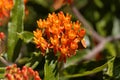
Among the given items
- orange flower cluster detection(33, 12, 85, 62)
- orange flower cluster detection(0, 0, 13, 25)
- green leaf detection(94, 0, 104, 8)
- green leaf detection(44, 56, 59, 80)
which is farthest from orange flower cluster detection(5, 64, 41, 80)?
green leaf detection(94, 0, 104, 8)

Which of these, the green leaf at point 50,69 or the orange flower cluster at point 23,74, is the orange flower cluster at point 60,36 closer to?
the green leaf at point 50,69

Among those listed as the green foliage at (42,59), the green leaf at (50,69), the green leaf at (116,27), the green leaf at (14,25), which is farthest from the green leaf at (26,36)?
the green leaf at (116,27)

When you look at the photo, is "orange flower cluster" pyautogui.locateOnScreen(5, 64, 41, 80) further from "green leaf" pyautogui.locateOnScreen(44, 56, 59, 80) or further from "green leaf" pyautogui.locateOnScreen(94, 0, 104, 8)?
"green leaf" pyautogui.locateOnScreen(94, 0, 104, 8)

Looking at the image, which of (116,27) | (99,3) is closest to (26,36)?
(99,3)

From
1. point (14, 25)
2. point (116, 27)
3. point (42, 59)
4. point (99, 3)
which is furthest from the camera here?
point (116, 27)

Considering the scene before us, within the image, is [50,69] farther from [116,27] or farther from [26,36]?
[116,27]

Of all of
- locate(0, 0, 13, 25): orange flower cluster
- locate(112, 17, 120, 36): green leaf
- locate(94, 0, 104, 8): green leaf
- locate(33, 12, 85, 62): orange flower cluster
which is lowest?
locate(112, 17, 120, 36): green leaf

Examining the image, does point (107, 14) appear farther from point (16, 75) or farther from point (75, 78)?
point (16, 75)
